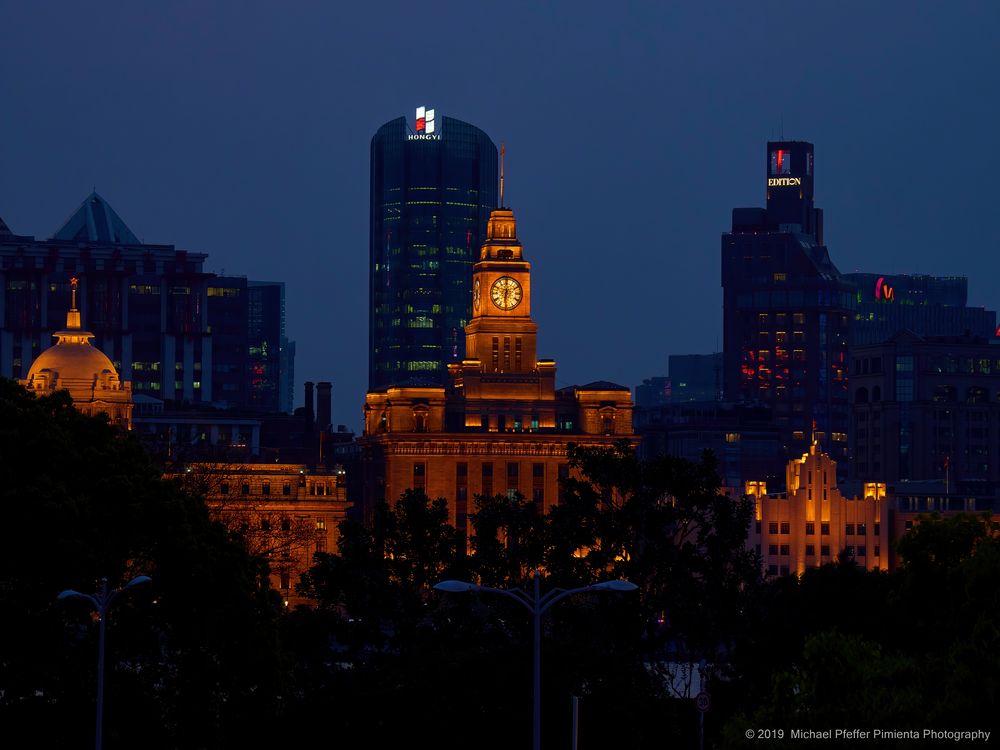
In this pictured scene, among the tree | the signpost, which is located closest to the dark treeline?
the tree

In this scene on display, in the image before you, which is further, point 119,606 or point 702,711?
point 702,711

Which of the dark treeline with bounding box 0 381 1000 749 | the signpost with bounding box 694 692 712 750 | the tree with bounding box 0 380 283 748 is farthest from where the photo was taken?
the signpost with bounding box 694 692 712 750

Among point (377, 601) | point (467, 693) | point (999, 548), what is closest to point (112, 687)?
point (467, 693)

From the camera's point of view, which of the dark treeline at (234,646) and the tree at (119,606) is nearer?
the dark treeline at (234,646)

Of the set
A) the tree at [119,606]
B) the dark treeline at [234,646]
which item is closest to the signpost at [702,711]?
the dark treeline at [234,646]

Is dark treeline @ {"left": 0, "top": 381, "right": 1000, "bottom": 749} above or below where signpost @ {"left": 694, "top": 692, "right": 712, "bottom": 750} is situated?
above

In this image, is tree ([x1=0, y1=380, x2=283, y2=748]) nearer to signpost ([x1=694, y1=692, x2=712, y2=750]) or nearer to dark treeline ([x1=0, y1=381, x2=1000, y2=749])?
dark treeline ([x1=0, y1=381, x2=1000, y2=749])

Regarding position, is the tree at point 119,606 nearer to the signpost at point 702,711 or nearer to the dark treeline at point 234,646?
the dark treeline at point 234,646

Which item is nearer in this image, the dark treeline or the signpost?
the dark treeline

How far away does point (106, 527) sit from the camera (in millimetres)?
97125

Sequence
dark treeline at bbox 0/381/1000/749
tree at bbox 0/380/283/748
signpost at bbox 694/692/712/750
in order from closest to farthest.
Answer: dark treeline at bbox 0/381/1000/749 < tree at bbox 0/380/283/748 < signpost at bbox 694/692/712/750

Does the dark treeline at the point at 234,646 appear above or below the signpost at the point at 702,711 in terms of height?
above

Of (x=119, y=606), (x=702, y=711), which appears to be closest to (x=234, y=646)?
(x=119, y=606)

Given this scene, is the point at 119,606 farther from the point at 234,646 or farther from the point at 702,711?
the point at 702,711
